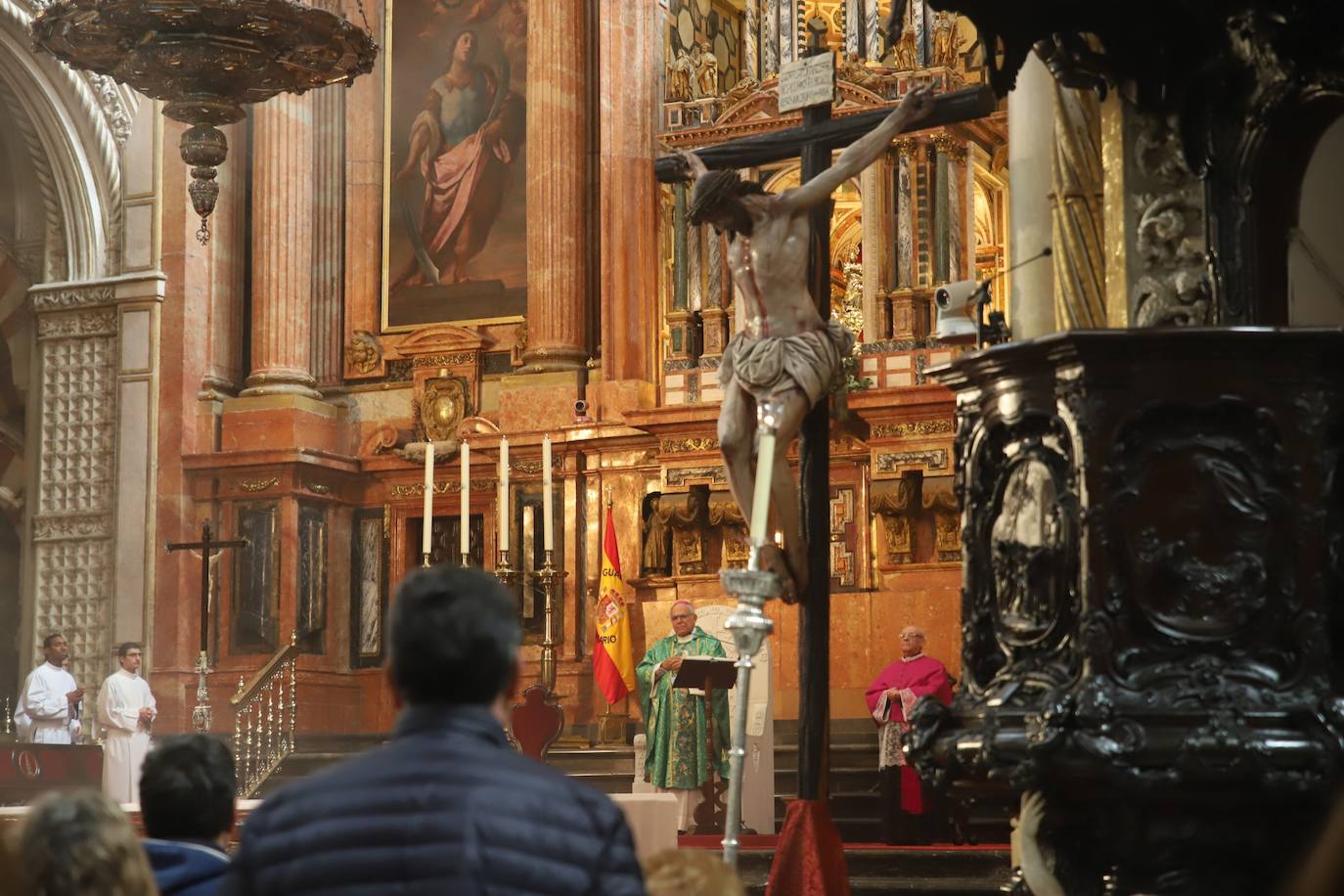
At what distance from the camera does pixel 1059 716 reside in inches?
194

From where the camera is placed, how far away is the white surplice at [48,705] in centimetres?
1565

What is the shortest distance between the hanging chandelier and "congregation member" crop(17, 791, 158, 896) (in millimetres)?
7759

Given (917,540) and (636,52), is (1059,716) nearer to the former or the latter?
(917,540)

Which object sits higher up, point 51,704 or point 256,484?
point 256,484

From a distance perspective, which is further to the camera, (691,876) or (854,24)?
(854,24)

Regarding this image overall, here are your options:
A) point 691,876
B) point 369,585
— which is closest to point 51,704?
point 369,585

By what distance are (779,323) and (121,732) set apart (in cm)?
946

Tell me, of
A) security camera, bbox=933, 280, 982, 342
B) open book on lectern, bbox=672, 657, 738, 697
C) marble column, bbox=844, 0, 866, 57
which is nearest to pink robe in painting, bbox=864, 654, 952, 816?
open book on lectern, bbox=672, 657, 738, 697

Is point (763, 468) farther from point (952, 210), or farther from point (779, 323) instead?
point (952, 210)

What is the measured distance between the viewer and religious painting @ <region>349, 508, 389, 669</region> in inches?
688

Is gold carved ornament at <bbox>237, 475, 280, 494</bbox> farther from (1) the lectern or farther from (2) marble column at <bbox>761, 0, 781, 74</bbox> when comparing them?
(1) the lectern

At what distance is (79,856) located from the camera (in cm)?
287

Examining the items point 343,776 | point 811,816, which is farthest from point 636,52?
point 343,776

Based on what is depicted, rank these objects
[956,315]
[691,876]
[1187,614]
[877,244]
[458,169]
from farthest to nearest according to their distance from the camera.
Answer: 1. [458,169]
2. [877,244]
3. [956,315]
4. [1187,614]
5. [691,876]
